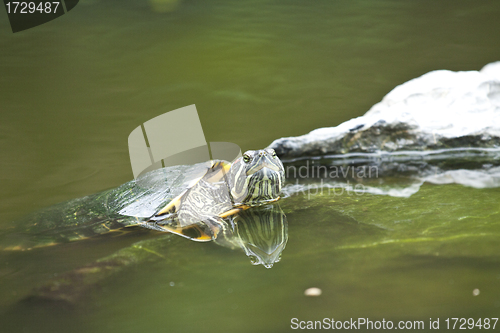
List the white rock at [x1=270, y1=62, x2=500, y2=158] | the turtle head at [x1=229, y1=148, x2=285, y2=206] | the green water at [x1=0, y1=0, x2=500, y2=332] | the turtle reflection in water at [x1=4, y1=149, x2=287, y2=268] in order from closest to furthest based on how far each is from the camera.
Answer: the green water at [x1=0, y1=0, x2=500, y2=332]
the turtle reflection in water at [x1=4, y1=149, x2=287, y2=268]
the turtle head at [x1=229, y1=148, x2=285, y2=206]
the white rock at [x1=270, y1=62, x2=500, y2=158]

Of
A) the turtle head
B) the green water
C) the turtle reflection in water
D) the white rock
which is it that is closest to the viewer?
the green water

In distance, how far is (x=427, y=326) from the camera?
2.76 feet

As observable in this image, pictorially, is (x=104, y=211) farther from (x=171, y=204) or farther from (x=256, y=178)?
(x=256, y=178)

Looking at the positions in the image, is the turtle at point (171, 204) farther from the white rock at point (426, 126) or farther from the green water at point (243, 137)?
the white rock at point (426, 126)

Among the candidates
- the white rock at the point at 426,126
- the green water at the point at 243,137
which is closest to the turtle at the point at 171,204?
the green water at the point at 243,137

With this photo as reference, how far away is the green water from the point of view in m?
0.98

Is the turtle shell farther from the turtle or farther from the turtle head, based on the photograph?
the turtle head

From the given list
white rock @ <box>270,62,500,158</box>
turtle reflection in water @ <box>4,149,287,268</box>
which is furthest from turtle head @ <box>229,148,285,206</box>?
white rock @ <box>270,62,500,158</box>

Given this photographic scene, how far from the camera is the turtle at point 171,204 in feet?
5.20

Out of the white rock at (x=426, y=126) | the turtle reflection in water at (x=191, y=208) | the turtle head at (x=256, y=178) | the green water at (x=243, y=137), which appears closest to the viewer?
the green water at (x=243, y=137)

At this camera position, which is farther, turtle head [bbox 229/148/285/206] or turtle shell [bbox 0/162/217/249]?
turtle head [bbox 229/148/285/206]

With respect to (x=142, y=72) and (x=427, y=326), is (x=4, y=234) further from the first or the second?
(x=142, y=72)

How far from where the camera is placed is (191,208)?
1763 millimetres

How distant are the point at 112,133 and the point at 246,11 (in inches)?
103
